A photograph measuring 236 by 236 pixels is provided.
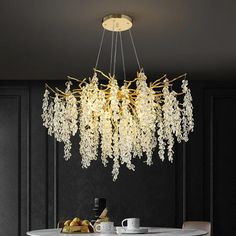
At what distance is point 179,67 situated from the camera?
5.68m

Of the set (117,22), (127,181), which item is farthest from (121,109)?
(127,181)

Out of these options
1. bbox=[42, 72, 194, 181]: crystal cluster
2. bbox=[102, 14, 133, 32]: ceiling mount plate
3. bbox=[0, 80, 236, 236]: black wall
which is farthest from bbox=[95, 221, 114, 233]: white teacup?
bbox=[0, 80, 236, 236]: black wall

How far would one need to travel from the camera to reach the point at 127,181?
6348 millimetres

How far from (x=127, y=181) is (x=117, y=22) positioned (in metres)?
2.85

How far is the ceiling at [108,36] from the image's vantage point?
3.68 m

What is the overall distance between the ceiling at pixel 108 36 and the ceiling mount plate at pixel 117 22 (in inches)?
2.1

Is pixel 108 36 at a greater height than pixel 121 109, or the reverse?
pixel 108 36

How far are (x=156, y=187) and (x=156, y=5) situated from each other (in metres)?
3.19
